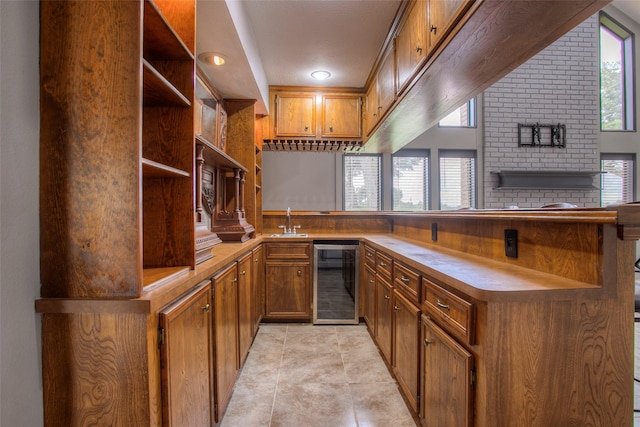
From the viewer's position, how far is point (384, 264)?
7.32ft

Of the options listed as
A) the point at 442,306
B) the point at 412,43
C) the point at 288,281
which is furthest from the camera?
the point at 288,281

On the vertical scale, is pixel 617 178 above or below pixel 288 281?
above

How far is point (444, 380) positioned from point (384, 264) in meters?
1.05

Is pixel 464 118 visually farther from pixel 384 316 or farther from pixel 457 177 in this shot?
pixel 384 316

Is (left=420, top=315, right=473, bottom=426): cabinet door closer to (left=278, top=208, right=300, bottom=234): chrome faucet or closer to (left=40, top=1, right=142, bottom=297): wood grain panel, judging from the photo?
(left=40, top=1, right=142, bottom=297): wood grain panel

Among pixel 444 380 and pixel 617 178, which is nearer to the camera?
pixel 444 380

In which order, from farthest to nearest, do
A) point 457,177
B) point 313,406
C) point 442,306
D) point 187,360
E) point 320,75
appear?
point 457,177, point 320,75, point 313,406, point 442,306, point 187,360

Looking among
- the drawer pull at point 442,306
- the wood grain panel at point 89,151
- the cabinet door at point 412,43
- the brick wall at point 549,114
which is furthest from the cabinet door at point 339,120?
the brick wall at point 549,114

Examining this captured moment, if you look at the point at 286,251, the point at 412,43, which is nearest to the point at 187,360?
the point at 286,251

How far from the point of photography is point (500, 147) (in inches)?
211

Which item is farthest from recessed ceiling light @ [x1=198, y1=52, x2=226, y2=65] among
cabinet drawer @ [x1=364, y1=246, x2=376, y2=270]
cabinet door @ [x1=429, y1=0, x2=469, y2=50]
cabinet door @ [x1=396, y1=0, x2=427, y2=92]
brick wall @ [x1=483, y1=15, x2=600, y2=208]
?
brick wall @ [x1=483, y1=15, x2=600, y2=208]

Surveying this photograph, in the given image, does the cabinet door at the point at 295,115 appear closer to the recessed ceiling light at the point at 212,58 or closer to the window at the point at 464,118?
the recessed ceiling light at the point at 212,58

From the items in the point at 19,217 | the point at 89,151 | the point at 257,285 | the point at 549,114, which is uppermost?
the point at 549,114

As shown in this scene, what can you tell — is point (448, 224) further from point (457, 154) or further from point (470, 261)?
point (457, 154)
